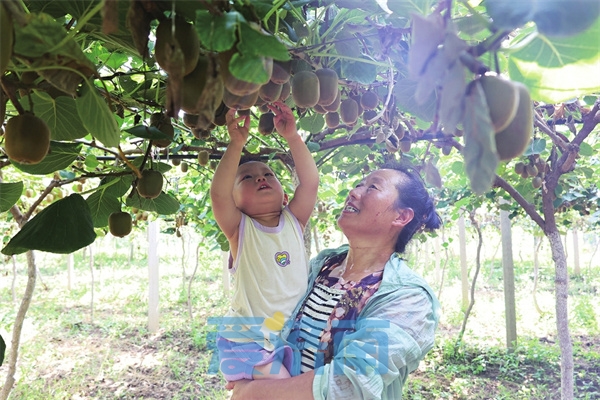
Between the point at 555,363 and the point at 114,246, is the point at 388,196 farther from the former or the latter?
→ the point at 114,246

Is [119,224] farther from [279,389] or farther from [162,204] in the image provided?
[279,389]

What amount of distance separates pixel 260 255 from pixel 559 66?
108cm

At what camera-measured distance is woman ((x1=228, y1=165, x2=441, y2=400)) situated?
111 centimetres

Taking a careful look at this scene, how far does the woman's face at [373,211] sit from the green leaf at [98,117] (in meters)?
1.02

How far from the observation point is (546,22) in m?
0.36

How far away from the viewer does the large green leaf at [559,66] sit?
477mm

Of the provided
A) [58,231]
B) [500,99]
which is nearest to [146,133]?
[58,231]

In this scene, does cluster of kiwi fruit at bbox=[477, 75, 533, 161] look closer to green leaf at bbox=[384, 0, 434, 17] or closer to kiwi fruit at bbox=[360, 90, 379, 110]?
green leaf at bbox=[384, 0, 434, 17]

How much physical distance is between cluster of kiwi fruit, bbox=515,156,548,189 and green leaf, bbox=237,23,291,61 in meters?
2.34

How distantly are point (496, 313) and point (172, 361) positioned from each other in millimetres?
5026

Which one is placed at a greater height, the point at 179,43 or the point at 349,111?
the point at 349,111

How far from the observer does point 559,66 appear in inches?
20.1

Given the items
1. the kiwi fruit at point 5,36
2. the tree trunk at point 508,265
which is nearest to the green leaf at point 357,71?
the kiwi fruit at point 5,36

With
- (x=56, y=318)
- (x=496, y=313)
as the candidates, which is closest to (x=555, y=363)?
(x=496, y=313)
